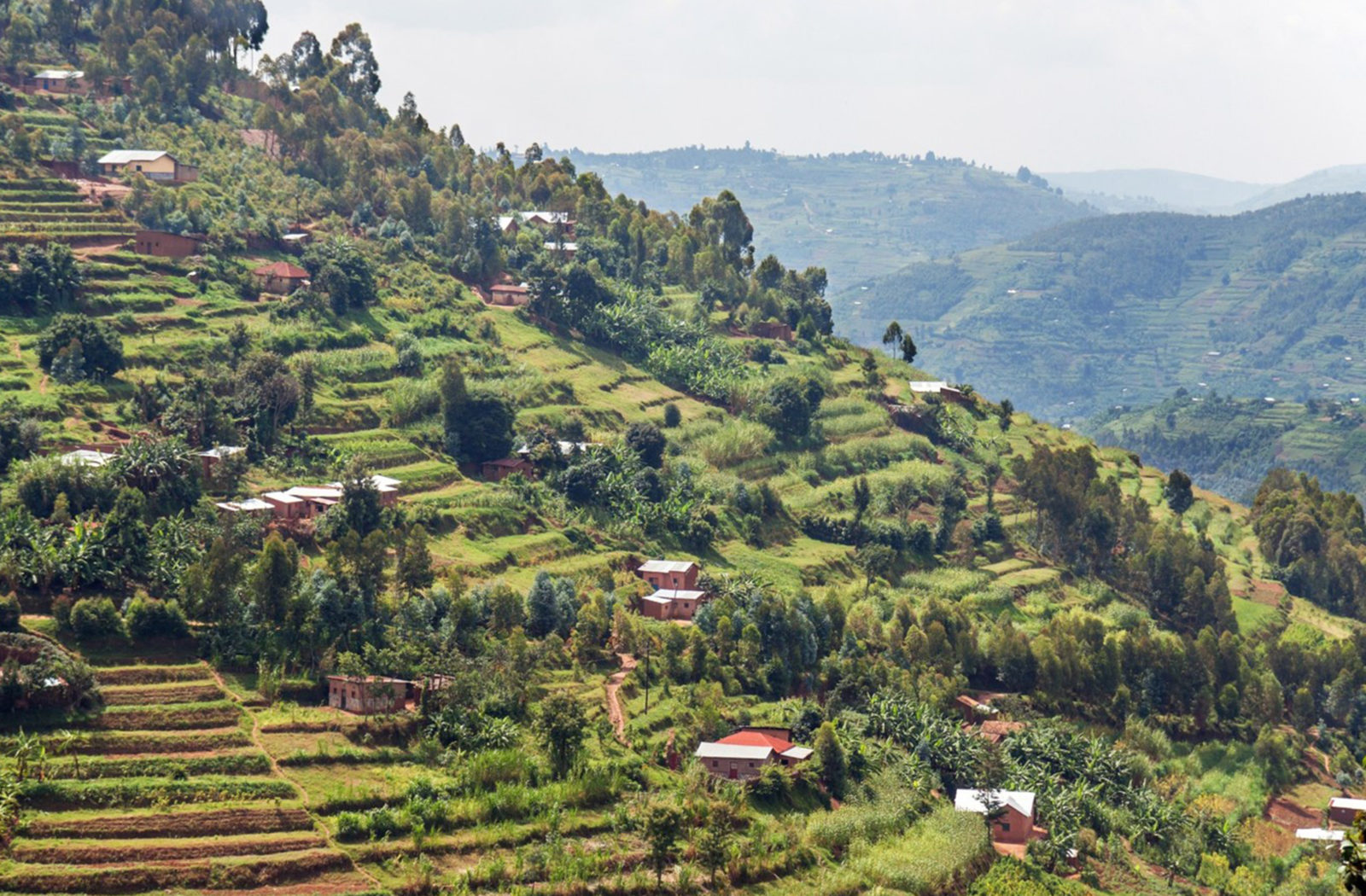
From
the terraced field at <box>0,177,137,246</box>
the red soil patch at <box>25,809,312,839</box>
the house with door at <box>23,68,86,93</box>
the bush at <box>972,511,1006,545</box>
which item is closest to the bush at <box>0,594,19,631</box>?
the red soil patch at <box>25,809,312,839</box>

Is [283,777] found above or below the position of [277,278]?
below

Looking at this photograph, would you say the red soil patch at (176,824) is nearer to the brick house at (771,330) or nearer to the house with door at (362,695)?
the house with door at (362,695)

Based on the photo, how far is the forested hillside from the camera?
153 feet

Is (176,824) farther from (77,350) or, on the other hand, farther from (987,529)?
(987,529)

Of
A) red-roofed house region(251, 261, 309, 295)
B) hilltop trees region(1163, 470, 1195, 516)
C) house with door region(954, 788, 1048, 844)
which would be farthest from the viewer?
hilltop trees region(1163, 470, 1195, 516)

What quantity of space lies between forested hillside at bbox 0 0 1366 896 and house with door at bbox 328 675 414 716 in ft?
0.74

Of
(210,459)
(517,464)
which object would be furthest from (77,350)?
(517,464)

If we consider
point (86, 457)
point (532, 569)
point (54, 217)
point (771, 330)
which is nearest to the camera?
point (86, 457)

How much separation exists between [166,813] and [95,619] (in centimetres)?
934

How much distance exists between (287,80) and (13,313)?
4884cm

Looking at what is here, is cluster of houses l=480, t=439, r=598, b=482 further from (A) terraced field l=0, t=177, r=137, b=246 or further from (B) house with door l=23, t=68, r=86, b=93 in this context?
(B) house with door l=23, t=68, r=86, b=93

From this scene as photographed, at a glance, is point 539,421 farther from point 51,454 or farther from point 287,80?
point 287,80

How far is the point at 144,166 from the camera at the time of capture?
304ft

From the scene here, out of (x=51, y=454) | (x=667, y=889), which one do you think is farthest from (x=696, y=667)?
(x=51, y=454)
